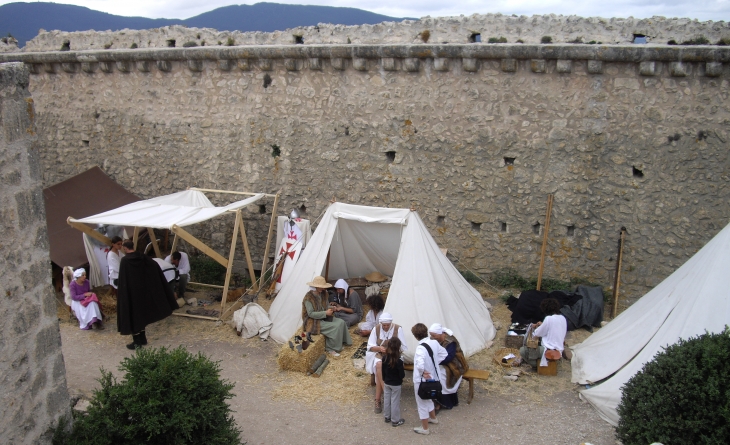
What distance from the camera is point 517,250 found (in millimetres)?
8953

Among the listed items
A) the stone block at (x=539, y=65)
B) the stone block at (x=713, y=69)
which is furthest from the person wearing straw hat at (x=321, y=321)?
the stone block at (x=713, y=69)

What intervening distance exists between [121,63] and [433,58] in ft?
16.9

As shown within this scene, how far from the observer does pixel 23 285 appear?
406cm

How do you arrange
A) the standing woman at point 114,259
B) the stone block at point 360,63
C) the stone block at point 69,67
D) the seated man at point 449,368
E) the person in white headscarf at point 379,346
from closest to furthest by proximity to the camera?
the seated man at point 449,368 < the person in white headscarf at point 379,346 < the standing woman at point 114,259 < the stone block at point 360,63 < the stone block at point 69,67

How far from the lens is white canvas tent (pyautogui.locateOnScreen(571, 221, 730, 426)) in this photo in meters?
5.84

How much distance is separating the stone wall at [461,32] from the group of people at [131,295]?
140 inches

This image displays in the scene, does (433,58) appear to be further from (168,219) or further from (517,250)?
(168,219)

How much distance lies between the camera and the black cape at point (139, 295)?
291 inches

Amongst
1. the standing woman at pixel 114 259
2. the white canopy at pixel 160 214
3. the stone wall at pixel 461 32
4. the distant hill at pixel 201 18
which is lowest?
the standing woman at pixel 114 259

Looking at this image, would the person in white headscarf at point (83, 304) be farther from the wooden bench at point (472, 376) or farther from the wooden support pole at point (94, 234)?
the wooden bench at point (472, 376)

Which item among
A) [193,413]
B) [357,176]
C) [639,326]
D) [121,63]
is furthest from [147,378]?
[121,63]

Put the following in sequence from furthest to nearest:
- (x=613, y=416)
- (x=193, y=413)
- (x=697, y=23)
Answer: (x=697, y=23)
(x=613, y=416)
(x=193, y=413)

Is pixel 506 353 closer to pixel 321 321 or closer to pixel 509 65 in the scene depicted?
pixel 321 321

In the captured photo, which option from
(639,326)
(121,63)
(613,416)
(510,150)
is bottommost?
(613,416)
